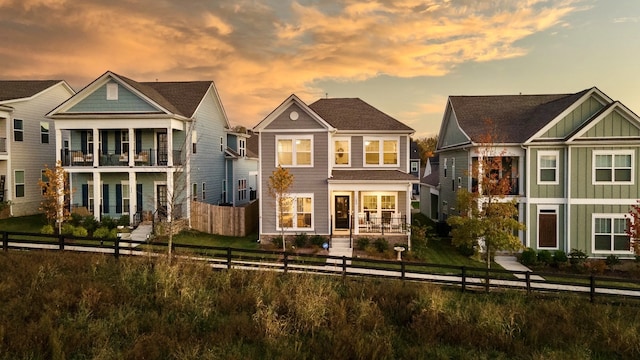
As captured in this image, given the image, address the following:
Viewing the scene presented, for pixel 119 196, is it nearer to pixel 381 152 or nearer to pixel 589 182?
pixel 381 152

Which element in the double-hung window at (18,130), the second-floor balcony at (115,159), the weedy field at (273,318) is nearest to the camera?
the weedy field at (273,318)

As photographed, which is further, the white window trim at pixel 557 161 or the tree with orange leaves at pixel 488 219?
the white window trim at pixel 557 161

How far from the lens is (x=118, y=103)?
75.6 ft

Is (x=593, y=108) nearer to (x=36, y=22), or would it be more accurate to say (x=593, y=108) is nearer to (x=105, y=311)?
(x=105, y=311)

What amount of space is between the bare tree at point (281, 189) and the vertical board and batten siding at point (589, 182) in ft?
52.3

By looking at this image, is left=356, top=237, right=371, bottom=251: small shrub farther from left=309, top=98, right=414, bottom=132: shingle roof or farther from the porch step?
left=309, top=98, right=414, bottom=132: shingle roof

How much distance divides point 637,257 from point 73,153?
1318 inches

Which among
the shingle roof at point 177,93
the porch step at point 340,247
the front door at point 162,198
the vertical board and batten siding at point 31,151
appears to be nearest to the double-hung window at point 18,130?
the vertical board and batten siding at point 31,151

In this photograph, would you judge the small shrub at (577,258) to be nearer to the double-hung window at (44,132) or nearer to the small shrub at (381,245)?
the small shrub at (381,245)

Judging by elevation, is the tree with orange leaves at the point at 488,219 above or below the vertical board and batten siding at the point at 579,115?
below

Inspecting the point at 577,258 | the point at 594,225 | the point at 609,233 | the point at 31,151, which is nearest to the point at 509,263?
the point at 577,258

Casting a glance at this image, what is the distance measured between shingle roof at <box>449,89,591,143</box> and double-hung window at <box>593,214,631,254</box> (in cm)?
609

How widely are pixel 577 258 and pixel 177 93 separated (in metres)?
28.1

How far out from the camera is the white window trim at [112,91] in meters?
22.9
